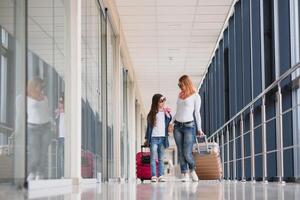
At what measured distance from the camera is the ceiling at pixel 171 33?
30.9ft

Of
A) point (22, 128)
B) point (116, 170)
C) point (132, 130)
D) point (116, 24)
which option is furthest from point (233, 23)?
point (22, 128)

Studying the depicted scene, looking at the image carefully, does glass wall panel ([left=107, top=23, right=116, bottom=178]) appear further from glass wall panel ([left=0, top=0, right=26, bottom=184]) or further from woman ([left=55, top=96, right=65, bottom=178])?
glass wall panel ([left=0, top=0, right=26, bottom=184])

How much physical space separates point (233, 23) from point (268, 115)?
3506 millimetres

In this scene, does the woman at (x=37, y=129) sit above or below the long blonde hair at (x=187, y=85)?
below

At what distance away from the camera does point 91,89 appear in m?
7.04

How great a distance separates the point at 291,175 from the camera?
6.02 metres

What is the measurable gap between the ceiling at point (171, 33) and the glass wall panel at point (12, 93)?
5866 millimetres

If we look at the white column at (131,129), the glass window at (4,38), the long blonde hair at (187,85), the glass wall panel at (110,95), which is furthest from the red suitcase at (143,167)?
the glass window at (4,38)

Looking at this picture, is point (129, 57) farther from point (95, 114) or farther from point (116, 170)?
point (95, 114)

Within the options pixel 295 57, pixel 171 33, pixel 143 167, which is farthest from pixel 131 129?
pixel 295 57

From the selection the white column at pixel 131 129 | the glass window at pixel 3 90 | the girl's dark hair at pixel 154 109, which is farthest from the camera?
the white column at pixel 131 129

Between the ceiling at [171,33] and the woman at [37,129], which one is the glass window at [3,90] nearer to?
the woman at [37,129]

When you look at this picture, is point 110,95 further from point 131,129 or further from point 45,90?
point 131,129

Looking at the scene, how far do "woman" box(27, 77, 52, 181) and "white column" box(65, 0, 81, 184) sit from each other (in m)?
1.19
